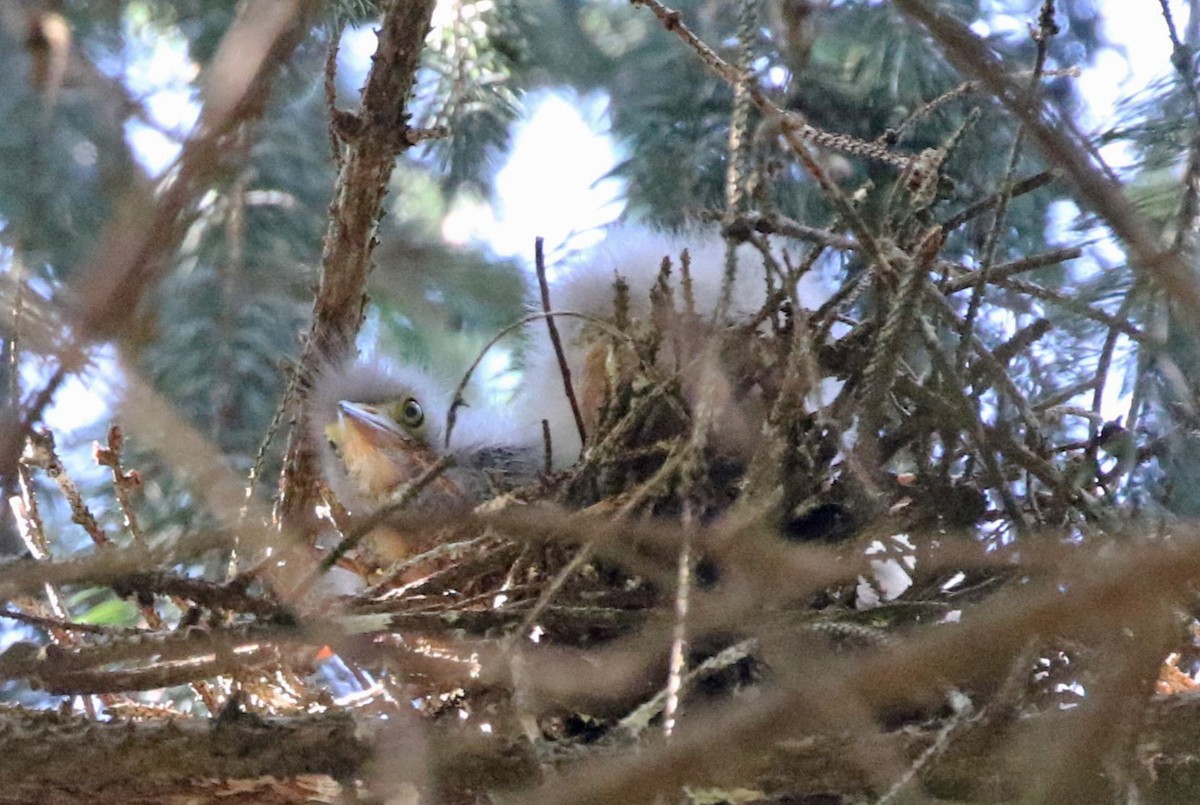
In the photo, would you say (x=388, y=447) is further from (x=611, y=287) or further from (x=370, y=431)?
(x=611, y=287)

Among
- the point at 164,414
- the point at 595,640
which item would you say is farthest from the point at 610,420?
the point at 164,414

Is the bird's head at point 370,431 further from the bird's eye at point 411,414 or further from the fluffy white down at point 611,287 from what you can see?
the fluffy white down at point 611,287

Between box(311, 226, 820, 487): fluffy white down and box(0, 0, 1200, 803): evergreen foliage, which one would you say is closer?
box(0, 0, 1200, 803): evergreen foliage

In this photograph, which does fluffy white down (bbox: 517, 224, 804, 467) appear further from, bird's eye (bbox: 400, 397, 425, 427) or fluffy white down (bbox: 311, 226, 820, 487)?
bird's eye (bbox: 400, 397, 425, 427)

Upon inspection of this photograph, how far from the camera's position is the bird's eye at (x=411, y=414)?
68.9 inches

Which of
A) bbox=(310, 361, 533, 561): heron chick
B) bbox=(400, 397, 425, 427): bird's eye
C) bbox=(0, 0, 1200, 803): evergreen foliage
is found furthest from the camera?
bbox=(400, 397, 425, 427): bird's eye

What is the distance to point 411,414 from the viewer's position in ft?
5.77

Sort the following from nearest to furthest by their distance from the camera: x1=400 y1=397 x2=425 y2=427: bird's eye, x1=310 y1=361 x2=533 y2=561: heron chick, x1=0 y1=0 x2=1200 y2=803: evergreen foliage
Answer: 1. x1=0 y1=0 x2=1200 y2=803: evergreen foliage
2. x1=310 y1=361 x2=533 y2=561: heron chick
3. x1=400 y1=397 x2=425 y2=427: bird's eye

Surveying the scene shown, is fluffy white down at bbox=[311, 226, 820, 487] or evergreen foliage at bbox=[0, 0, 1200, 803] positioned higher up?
fluffy white down at bbox=[311, 226, 820, 487]

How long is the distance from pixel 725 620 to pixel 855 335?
349 millimetres

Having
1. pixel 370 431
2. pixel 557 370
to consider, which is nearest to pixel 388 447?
pixel 370 431

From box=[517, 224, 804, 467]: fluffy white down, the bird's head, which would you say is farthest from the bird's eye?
box=[517, 224, 804, 467]: fluffy white down

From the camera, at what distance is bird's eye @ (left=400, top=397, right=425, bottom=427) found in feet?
5.74

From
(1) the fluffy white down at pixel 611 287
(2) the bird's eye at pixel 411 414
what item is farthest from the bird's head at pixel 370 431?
(1) the fluffy white down at pixel 611 287
